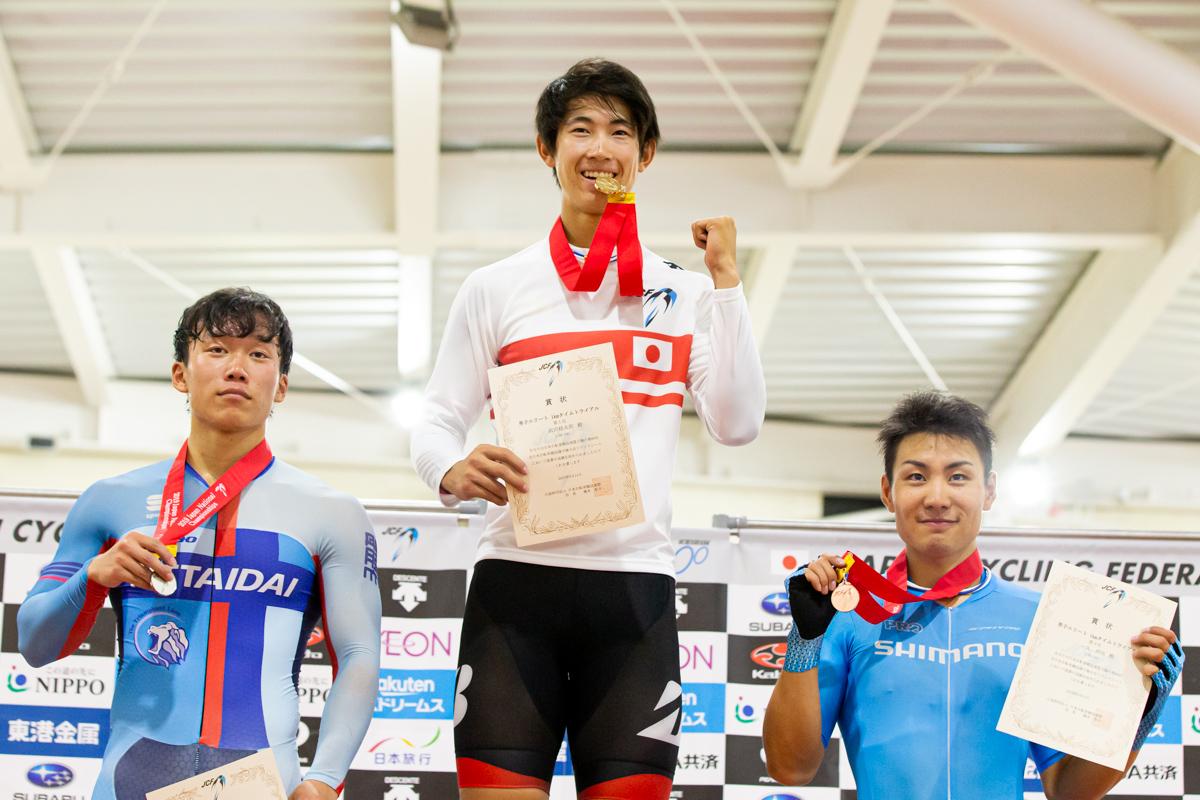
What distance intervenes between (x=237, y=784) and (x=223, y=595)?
14.3 inches

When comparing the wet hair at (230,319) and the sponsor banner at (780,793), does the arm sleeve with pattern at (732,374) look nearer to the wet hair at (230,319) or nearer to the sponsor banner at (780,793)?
the wet hair at (230,319)

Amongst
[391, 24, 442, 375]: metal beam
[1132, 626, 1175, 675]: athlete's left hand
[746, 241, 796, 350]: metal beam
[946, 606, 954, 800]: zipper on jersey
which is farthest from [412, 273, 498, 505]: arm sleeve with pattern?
[746, 241, 796, 350]: metal beam

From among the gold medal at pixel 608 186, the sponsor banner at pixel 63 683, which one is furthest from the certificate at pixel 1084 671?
the sponsor banner at pixel 63 683

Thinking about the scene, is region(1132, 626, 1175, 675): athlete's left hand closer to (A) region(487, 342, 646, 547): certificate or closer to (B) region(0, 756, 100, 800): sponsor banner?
(A) region(487, 342, 646, 547): certificate

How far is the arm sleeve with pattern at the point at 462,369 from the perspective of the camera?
2119mm

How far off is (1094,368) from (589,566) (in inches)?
341

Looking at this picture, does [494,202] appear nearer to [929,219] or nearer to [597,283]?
[929,219]

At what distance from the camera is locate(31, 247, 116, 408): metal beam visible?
8719 mm

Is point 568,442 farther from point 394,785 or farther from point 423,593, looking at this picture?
point 394,785

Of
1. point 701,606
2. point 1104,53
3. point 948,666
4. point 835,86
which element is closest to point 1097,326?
point 835,86

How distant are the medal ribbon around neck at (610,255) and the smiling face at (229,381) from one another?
0.68 meters

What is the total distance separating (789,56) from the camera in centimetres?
748

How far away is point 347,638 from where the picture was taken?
85.6 inches

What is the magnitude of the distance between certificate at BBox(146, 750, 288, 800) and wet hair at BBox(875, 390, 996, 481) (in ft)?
4.81
